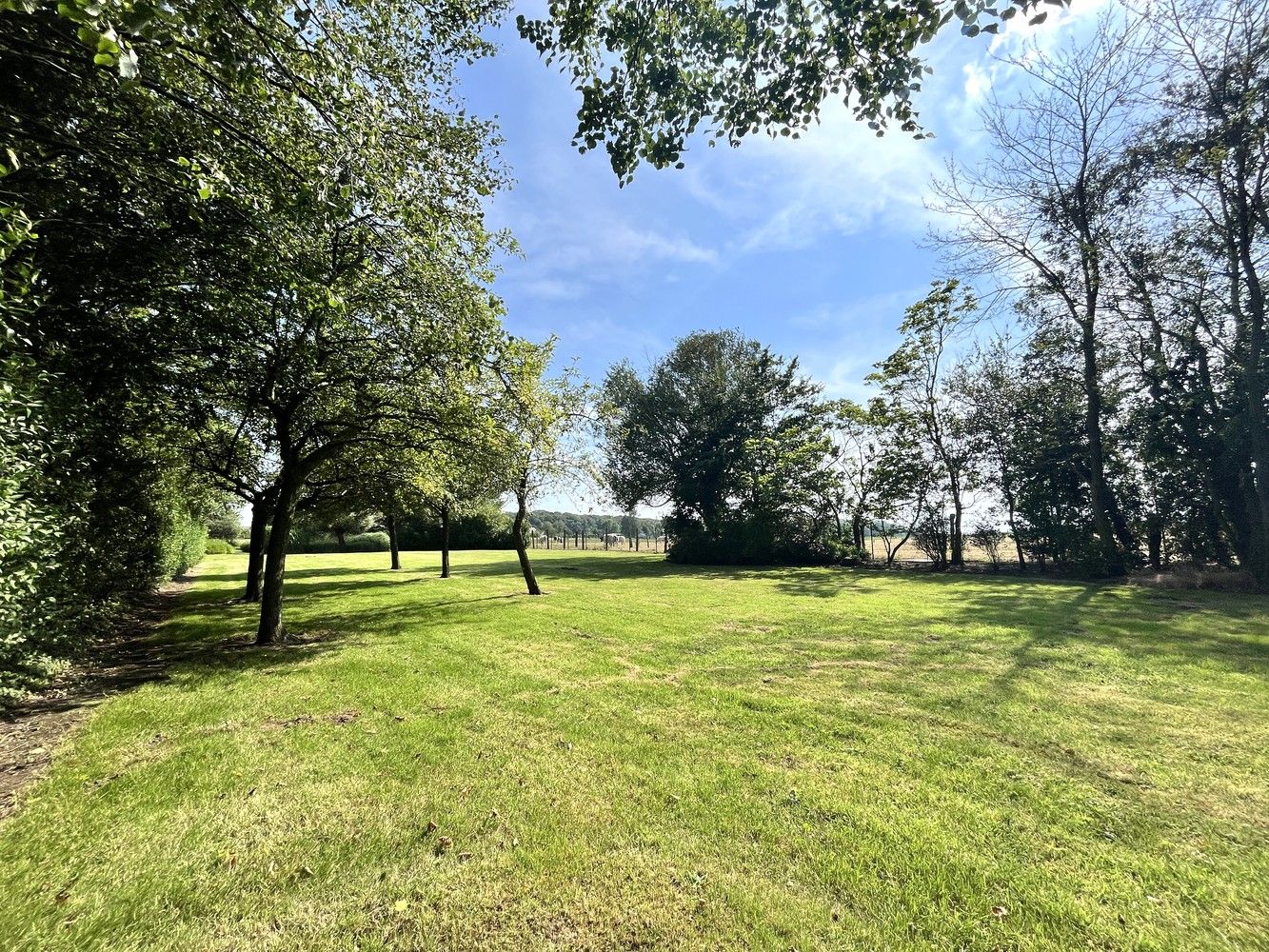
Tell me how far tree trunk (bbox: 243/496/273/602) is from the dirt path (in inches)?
136

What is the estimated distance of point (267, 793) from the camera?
3.68 m

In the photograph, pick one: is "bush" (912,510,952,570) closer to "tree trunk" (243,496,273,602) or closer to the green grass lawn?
the green grass lawn

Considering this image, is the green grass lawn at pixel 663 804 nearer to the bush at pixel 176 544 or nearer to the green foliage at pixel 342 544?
the bush at pixel 176 544

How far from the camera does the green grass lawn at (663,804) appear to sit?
8.30 ft

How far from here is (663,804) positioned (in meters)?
3.56

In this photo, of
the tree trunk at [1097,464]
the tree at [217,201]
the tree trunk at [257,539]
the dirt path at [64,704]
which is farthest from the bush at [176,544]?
the tree trunk at [1097,464]

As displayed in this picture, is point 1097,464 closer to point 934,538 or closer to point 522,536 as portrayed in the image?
point 934,538

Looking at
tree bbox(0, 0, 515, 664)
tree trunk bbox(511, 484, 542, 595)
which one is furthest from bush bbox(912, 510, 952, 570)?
tree bbox(0, 0, 515, 664)

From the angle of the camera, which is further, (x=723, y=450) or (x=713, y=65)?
(x=723, y=450)

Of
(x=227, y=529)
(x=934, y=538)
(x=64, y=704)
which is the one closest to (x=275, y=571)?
(x=64, y=704)

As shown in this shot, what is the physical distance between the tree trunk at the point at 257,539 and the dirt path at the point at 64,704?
3.44 m

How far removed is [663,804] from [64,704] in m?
6.80

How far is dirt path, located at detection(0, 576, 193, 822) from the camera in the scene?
3.93 metres

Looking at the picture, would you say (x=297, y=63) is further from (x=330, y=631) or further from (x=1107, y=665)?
(x=1107, y=665)
